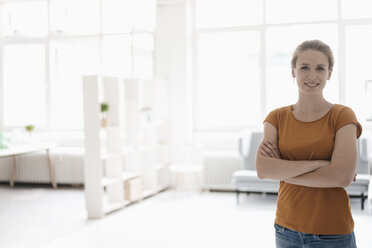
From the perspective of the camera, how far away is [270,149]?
162cm

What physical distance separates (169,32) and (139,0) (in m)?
1.06

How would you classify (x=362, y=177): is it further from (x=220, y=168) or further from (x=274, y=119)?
(x=274, y=119)

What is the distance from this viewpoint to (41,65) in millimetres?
7945

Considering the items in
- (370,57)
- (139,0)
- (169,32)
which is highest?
(139,0)

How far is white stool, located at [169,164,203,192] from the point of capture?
623cm

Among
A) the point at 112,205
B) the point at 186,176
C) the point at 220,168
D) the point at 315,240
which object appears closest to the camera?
the point at 315,240

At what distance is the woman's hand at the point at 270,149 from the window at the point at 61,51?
18.7 feet

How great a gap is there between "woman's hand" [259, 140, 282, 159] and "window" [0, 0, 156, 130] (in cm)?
570

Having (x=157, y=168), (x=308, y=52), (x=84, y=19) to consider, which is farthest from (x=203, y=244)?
(x=84, y=19)

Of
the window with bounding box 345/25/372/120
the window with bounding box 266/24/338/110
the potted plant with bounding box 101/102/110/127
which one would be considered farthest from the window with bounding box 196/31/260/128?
the potted plant with bounding box 101/102/110/127

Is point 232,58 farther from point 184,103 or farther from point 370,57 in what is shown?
point 370,57

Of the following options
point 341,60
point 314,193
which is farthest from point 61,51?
point 314,193

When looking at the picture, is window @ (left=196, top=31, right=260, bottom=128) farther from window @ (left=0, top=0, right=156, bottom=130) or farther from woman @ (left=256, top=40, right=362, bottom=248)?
woman @ (left=256, top=40, right=362, bottom=248)

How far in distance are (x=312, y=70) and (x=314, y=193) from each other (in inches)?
16.0
